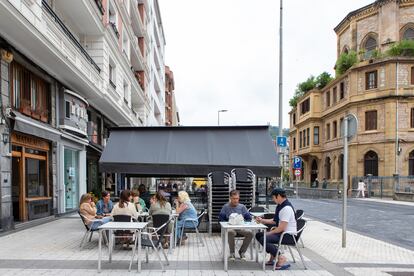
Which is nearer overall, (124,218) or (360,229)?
(124,218)

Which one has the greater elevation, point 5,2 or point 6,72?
point 5,2

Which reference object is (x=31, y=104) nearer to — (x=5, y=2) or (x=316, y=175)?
(x=5, y=2)

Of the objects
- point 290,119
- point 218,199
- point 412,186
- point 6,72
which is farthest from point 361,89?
point 6,72

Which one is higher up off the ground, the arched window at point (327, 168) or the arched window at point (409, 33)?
the arched window at point (409, 33)

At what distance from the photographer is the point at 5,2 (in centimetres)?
941

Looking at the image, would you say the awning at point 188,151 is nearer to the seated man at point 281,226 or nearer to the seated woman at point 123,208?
the seated woman at point 123,208

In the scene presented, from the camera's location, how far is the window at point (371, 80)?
132 feet

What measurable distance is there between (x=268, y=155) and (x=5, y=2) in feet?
26.9

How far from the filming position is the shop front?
12.6 m

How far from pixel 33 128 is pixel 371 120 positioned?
118 feet

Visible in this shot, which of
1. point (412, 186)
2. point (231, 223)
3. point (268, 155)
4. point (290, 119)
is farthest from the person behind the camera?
point (290, 119)

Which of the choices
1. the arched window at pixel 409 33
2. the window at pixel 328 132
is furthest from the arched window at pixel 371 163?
the arched window at pixel 409 33

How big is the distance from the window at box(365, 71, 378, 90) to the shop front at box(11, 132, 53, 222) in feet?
115

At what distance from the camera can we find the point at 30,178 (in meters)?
13.6
